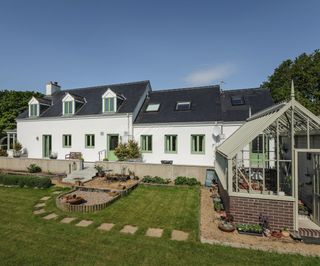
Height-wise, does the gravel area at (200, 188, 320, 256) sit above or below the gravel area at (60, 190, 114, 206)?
below

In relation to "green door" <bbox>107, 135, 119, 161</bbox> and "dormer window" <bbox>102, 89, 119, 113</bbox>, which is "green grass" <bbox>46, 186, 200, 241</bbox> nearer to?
"green door" <bbox>107, 135, 119, 161</bbox>

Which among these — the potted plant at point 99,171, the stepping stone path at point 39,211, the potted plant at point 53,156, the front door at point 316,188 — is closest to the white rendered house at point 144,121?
the potted plant at point 53,156

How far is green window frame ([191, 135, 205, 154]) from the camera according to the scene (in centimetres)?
1800

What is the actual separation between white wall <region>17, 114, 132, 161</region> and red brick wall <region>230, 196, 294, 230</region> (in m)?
13.5

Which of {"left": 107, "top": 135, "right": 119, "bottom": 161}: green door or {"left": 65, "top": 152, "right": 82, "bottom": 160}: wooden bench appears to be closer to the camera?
{"left": 107, "top": 135, "right": 119, "bottom": 161}: green door

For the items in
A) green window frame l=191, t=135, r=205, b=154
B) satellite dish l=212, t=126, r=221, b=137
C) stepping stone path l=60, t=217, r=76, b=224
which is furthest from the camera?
green window frame l=191, t=135, r=205, b=154

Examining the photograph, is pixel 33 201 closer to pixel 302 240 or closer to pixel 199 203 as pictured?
pixel 199 203

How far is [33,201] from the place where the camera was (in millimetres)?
10969

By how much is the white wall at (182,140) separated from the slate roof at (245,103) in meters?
1.26

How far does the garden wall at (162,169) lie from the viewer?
14.3 m

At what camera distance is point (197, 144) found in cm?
1814

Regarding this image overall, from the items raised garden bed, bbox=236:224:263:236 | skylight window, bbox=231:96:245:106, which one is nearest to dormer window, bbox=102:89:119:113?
skylight window, bbox=231:96:245:106

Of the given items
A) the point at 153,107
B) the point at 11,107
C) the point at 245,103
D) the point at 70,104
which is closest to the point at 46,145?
the point at 70,104

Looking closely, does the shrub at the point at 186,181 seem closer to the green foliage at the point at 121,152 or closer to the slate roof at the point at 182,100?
the green foliage at the point at 121,152
